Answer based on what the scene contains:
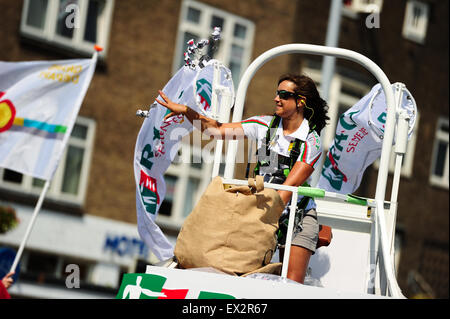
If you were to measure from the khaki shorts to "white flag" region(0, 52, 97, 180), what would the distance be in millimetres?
4479

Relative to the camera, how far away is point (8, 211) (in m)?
16.7

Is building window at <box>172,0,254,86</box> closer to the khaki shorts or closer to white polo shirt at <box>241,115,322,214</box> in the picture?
white polo shirt at <box>241,115,322,214</box>

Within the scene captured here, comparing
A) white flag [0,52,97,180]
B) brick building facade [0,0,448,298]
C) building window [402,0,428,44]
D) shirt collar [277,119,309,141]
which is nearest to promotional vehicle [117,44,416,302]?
shirt collar [277,119,309,141]

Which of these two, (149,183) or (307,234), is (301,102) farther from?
(149,183)

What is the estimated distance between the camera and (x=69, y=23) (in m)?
18.2

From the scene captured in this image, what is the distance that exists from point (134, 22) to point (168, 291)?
15.3 meters

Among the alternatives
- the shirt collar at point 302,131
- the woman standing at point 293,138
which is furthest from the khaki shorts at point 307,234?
the shirt collar at point 302,131

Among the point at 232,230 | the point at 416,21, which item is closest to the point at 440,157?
the point at 416,21

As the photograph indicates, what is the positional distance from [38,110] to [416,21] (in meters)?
17.5

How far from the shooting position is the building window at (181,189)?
20016mm

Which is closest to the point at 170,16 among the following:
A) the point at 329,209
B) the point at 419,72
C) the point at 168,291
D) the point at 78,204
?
the point at 78,204

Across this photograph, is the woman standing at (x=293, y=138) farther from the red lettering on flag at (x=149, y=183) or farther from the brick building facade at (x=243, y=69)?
the brick building facade at (x=243, y=69)
